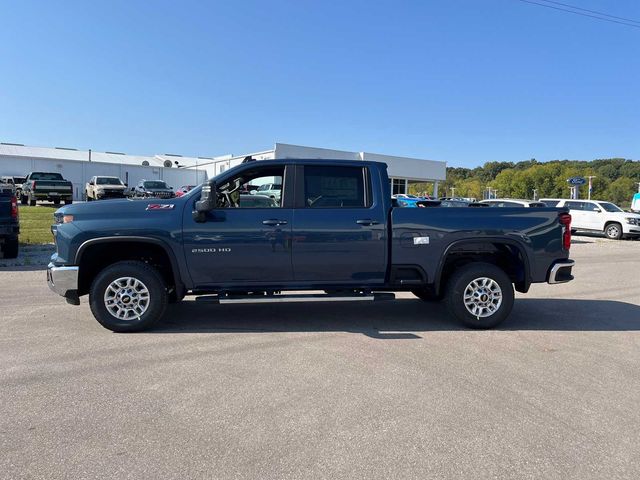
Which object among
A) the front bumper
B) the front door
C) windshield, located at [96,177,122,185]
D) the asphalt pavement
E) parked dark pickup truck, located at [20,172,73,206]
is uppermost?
windshield, located at [96,177,122,185]

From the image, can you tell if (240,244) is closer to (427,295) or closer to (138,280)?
(138,280)

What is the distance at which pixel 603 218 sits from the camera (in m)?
22.5

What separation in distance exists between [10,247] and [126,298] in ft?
24.4

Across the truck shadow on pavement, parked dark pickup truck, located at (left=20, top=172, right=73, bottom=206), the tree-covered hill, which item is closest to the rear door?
the truck shadow on pavement

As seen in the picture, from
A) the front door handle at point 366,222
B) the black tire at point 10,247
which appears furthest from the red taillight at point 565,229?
the black tire at point 10,247

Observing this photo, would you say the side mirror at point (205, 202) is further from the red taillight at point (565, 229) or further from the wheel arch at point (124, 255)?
the red taillight at point (565, 229)

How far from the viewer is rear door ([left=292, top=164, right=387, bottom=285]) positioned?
5621 mm

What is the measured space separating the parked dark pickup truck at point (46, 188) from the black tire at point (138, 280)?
996 inches

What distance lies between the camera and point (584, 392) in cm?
413

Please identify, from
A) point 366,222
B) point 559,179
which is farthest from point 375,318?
point 559,179

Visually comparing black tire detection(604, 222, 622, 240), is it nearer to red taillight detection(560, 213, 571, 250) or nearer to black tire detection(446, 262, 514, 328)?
red taillight detection(560, 213, 571, 250)

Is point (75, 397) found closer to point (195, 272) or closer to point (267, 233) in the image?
point (195, 272)

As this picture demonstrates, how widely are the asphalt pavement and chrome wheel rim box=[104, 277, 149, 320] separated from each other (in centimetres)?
31

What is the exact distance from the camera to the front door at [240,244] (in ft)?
18.0
